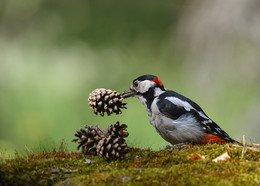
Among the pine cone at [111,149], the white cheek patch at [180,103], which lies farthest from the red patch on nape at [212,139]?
the pine cone at [111,149]

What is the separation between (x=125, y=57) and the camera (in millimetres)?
6402

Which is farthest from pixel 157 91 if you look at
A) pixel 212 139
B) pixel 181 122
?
pixel 212 139

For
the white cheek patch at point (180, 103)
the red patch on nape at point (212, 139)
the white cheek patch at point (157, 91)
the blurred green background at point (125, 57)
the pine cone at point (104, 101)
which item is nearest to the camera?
the pine cone at point (104, 101)

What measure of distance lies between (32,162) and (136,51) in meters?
4.67

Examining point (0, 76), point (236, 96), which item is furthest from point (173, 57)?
point (0, 76)

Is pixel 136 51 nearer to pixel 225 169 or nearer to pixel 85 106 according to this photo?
pixel 85 106

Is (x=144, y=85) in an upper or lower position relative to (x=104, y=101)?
upper

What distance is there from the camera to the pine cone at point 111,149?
2.22m

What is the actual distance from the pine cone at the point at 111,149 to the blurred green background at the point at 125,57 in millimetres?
2523

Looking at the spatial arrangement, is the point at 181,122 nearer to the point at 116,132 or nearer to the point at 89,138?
the point at 116,132

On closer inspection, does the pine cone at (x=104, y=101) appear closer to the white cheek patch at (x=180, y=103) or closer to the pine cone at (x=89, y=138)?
the pine cone at (x=89, y=138)

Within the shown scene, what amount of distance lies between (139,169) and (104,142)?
429 millimetres

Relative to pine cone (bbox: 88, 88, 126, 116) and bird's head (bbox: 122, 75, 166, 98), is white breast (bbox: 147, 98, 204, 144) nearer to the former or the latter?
bird's head (bbox: 122, 75, 166, 98)

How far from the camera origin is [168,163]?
217 centimetres
